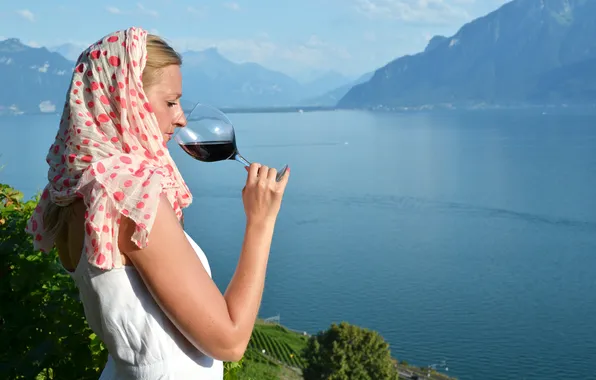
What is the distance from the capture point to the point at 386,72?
537 ft

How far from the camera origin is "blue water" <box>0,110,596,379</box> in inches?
830

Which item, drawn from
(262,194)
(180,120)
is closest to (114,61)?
(180,120)

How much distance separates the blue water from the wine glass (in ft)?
49.7

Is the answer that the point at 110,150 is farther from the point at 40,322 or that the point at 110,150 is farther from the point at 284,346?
the point at 284,346

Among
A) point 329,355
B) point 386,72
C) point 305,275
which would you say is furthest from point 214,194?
point 386,72

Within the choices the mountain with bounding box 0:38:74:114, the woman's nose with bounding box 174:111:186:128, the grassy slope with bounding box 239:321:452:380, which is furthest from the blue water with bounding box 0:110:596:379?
the mountain with bounding box 0:38:74:114

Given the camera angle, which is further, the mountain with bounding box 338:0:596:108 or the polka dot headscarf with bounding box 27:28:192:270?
the mountain with bounding box 338:0:596:108

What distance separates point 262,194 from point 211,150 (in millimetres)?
292

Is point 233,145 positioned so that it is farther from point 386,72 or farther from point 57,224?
point 386,72

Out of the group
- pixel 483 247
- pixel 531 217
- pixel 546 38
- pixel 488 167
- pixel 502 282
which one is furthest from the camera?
pixel 546 38

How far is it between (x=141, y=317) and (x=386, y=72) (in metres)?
166

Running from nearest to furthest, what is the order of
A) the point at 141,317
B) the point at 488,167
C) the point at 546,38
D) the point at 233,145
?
the point at 141,317 < the point at 233,145 < the point at 488,167 < the point at 546,38

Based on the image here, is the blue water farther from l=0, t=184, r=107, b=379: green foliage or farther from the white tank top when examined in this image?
the white tank top

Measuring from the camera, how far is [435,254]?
28109 millimetres
